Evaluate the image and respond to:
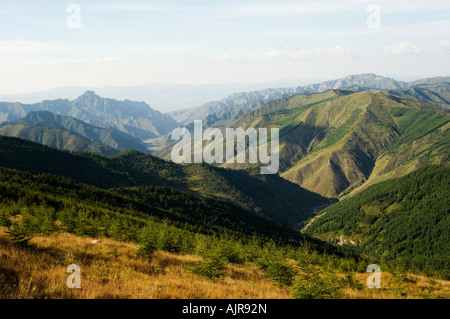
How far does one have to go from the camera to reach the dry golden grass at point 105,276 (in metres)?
14.7

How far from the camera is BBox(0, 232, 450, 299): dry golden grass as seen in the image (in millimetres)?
14680

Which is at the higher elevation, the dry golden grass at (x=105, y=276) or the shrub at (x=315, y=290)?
the dry golden grass at (x=105, y=276)

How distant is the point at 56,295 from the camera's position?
1392 cm

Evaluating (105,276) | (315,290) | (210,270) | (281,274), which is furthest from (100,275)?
(281,274)

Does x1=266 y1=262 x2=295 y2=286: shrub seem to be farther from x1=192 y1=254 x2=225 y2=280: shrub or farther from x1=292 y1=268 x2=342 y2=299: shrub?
x1=192 y1=254 x2=225 y2=280: shrub

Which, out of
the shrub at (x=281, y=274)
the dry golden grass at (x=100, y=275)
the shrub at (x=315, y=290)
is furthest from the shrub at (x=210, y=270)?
the shrub at (x=281, y=274)

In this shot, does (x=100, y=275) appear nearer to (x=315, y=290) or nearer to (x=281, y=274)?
(x=315, y=290)

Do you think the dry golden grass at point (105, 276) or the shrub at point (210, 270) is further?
the shrub at point (210, 270)

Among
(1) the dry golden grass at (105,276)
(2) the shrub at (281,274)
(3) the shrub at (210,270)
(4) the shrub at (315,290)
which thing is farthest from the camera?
(2) the shrub at (281,274)

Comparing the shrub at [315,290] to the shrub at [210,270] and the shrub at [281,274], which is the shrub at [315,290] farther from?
the shrub at [210,270]

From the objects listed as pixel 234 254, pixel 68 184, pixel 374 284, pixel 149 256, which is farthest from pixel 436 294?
pixel 68 184
